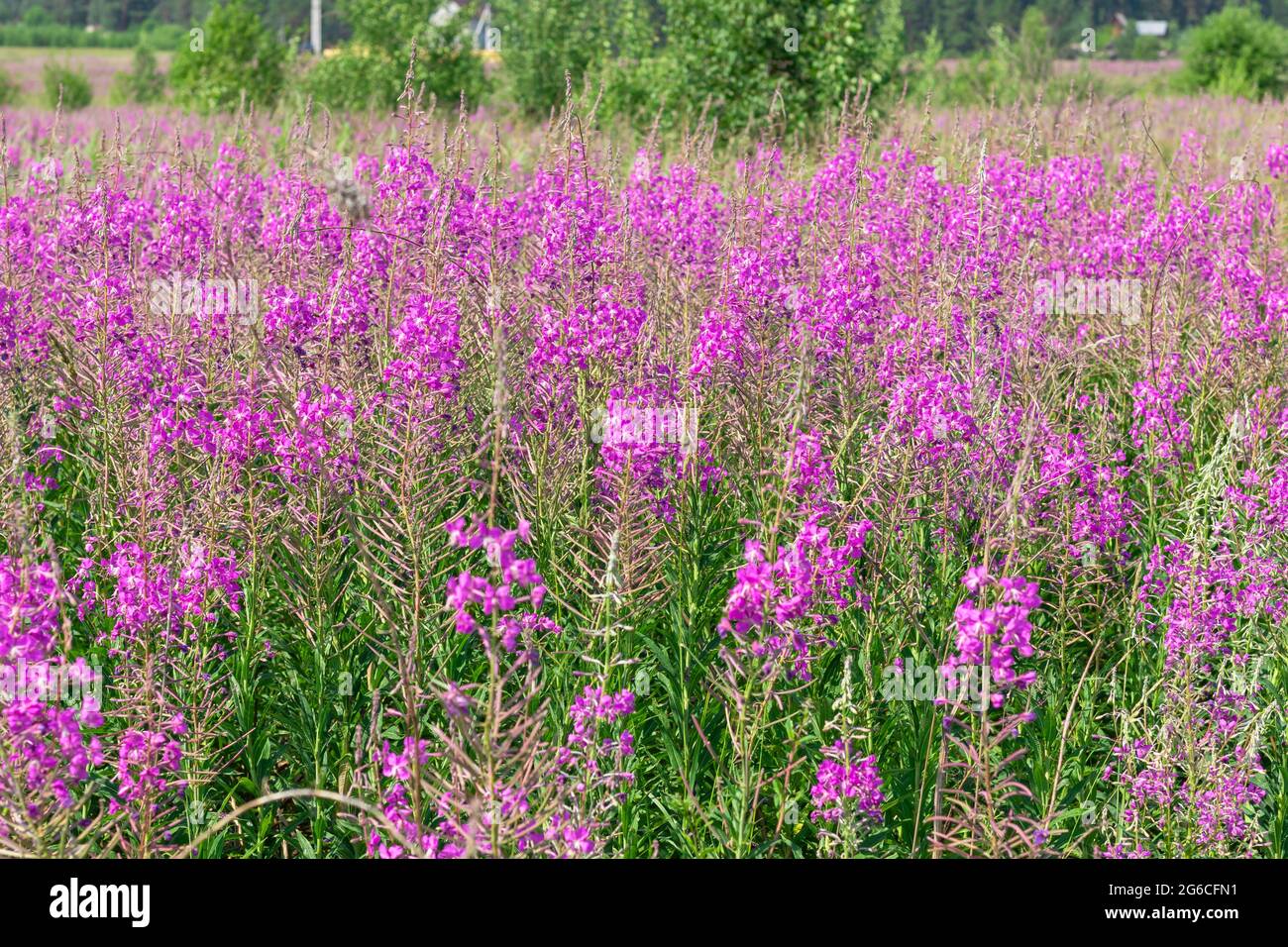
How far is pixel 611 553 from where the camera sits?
255 centimetres

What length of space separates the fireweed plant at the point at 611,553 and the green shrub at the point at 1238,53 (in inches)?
1047

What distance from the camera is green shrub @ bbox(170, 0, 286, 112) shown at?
65.6 ft

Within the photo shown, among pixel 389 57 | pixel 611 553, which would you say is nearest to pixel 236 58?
pixel 389 57

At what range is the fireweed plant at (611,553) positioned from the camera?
8.91ft

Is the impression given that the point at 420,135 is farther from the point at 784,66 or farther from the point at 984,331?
the point at 784,66

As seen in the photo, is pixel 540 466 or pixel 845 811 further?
pixel 540 466

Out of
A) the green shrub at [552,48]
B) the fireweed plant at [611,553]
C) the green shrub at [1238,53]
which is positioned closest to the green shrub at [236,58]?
the green shrub at [552,48]

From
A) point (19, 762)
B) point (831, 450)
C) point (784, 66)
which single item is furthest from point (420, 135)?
point (784, 66)

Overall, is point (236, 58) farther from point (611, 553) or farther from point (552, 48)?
point (611, 553)

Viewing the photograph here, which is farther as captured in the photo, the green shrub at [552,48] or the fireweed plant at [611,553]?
the green shrub at [552,48]

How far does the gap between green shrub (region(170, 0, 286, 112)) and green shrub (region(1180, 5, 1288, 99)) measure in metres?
19.7

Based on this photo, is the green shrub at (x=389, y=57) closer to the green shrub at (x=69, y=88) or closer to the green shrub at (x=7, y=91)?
the green shrub at (x=69, y=88)
